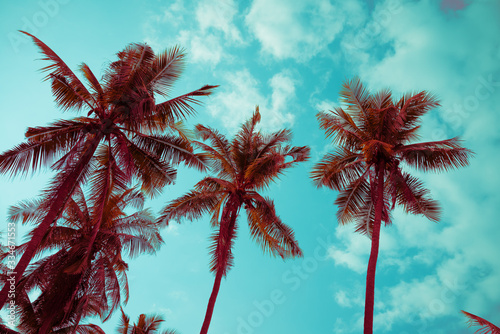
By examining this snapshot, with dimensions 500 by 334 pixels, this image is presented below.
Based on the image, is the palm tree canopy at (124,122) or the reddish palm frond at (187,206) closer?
the palm tree canopy at (124,122)

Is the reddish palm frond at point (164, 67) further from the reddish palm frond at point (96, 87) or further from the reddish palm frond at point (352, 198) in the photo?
the reddish palm frond at point (352, 198)

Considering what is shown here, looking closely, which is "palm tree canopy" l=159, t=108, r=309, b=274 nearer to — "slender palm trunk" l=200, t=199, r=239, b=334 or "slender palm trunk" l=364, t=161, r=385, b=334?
"slender palm trunk" l=200, t=199, r=239, b=334

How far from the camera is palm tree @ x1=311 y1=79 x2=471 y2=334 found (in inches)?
634

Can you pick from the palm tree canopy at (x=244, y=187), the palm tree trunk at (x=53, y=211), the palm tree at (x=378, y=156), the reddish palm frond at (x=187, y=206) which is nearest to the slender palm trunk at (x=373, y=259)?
the palm tree at (x=378, y=156)

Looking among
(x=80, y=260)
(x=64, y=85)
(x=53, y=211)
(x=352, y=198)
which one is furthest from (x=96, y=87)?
(x=352, y=198)

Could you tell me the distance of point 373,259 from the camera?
→ 14.8m

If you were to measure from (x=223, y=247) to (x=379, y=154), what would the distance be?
791 centimetres

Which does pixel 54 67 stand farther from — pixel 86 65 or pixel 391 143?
pixel 391 143

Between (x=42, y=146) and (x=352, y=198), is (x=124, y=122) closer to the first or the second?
(x=42, y=146)

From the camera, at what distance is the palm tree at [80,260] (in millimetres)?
16203

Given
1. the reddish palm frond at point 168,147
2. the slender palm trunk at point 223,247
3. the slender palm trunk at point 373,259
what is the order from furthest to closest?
1. the reddish palm frond at point 168,147
2. the slender palm trunk at point 223,247
3. the slender palm trunk at point 373,259

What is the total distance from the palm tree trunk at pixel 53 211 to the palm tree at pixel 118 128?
3cm

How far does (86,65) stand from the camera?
14812 mm

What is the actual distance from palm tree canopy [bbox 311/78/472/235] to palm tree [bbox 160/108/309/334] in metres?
1.82
